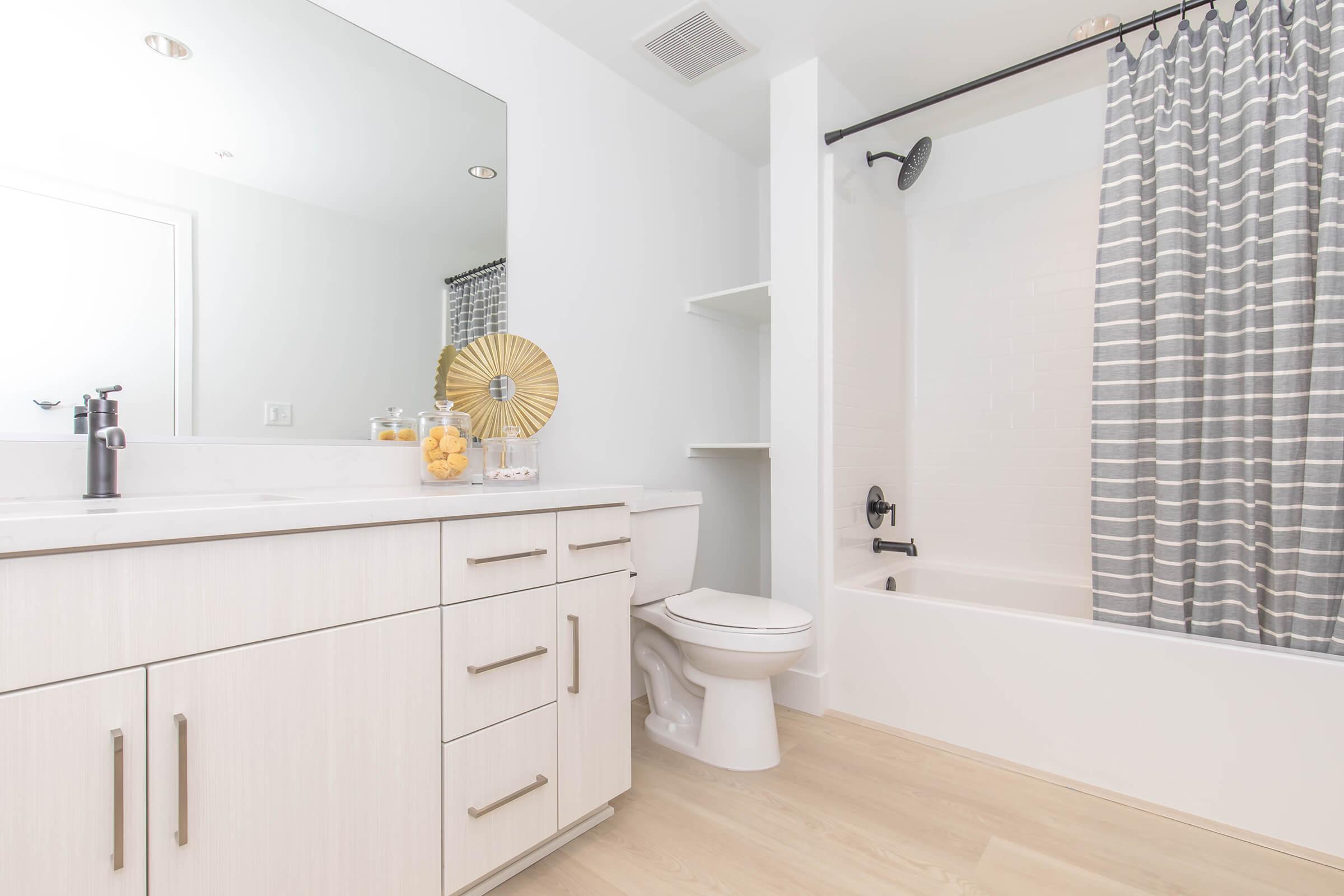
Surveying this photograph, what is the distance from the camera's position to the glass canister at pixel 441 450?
1.60m

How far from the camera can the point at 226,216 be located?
4.68 feet

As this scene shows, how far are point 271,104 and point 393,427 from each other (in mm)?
815

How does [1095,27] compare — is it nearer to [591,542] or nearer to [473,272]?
[473,272]

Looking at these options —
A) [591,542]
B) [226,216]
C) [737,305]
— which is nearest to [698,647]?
[591,542]

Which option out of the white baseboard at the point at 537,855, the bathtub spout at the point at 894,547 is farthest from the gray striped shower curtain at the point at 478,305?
the bathtub spout at the point at 894,547

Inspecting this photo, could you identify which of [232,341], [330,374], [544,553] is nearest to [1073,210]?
[544,553]

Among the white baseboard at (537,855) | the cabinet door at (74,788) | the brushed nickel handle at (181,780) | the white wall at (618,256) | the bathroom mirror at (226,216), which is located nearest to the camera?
the cabinet door at (74,788)

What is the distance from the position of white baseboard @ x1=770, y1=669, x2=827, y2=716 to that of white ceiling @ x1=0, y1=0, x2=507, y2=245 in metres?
1.82

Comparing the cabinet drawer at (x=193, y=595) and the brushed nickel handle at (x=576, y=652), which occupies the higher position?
the cabinet drawer at (x=193, y=595)

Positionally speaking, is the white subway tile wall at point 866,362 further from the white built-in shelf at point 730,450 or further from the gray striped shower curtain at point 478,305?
the gray striped shower curtain at point 478,305

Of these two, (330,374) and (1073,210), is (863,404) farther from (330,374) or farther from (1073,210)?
(330,374)

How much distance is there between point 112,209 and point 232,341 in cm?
32

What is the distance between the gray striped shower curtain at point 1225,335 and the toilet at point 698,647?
102 centimetres

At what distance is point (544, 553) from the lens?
55.1 inches
